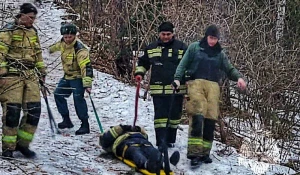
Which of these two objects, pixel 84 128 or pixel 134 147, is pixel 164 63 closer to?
pixel 134 147

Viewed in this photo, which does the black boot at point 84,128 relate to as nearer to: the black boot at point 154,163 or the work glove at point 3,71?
the black boot at point 154,163

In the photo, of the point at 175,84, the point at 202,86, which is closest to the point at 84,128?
the point at 175,84

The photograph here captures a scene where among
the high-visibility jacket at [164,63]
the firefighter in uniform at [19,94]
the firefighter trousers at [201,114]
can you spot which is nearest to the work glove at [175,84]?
the firefighter trousers at [201,114]

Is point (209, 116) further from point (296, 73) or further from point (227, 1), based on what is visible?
point (227, 1)

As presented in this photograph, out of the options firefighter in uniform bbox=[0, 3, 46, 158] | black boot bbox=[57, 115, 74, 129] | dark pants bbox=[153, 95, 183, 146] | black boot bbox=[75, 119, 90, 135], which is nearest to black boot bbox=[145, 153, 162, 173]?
dark pants bbox=[153, 95, 183, 146]

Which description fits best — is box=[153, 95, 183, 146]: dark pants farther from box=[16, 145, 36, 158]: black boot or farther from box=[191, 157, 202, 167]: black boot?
box=[16, 145, 36, 158]: black boot

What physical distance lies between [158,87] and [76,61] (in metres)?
1.41

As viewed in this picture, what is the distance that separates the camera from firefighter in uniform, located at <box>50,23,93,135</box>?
29.2 ft

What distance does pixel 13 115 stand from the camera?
24.3 ft

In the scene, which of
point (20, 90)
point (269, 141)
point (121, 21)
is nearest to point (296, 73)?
point (269, 141)

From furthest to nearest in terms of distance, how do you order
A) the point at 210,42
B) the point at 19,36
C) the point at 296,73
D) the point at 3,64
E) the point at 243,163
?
1. the point at 296,73
2. the point at 243,163
3. the point at 210,42
4. the point at 19,36
5. the point at 3,64

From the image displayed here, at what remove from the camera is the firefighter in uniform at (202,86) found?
8141 millimetres

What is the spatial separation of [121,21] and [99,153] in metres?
5.73

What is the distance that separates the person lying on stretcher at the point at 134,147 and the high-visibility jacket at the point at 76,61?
100cm
